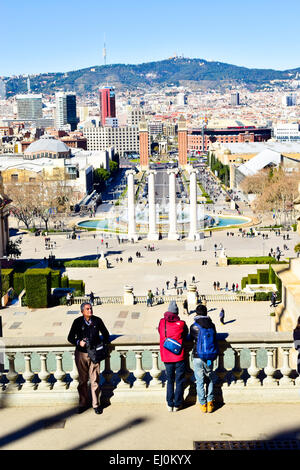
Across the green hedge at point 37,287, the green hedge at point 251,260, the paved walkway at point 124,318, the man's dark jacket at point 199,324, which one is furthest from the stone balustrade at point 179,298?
the man's dark jacket at point 199,324

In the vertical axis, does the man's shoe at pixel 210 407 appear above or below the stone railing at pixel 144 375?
below

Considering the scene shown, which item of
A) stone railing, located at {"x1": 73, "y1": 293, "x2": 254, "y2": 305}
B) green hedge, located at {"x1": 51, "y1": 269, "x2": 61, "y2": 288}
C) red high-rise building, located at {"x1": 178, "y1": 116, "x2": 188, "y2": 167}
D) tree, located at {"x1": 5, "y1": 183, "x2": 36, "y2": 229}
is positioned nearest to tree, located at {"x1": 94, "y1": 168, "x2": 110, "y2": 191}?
tree, located at {"x1": 5, "y1": 183, "x2": 36, "y2": 229}

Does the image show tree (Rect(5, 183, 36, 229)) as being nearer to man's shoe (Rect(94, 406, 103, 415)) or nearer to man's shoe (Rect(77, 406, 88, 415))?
man's shoe (Rect(77, 406, 88, 415))

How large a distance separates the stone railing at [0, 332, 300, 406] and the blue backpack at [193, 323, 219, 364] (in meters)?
0.31

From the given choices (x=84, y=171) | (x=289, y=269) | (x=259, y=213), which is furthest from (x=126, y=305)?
(x=84, y=171)

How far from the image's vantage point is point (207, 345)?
7.97 metres

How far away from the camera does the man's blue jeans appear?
784 centimetres

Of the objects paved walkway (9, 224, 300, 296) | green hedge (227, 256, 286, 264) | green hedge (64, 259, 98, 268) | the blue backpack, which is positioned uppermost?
the blue backpack

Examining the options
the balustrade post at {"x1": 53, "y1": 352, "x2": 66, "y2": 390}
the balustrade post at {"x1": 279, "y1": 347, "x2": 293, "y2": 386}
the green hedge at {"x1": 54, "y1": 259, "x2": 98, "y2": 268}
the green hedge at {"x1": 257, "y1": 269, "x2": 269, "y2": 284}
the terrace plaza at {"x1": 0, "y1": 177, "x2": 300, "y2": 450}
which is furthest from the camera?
the green hedge at {"x1": 54, "y1": 259, "x2": 98, "y2": 268}

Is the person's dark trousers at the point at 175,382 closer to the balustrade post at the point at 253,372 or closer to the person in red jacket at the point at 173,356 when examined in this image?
the person in red jacket at the point at 173,356

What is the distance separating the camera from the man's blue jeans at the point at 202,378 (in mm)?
7836

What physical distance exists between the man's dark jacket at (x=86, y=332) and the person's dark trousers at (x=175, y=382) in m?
0.88

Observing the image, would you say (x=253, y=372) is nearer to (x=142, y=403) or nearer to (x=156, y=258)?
(x=142, y=403)

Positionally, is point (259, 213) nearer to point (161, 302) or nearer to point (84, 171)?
point (84, 171)
